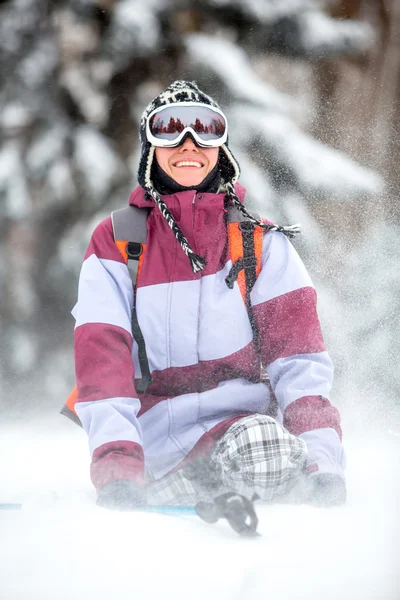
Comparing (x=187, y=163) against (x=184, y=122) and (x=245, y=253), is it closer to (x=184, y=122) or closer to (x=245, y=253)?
(x=184, y=122)

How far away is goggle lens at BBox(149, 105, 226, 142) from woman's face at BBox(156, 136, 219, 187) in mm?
39

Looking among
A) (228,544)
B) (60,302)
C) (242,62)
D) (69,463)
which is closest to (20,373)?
(60,302)

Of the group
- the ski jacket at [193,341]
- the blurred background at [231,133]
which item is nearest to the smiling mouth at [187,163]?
the ski jacket at [193,341]

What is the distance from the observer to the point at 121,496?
1.50 m

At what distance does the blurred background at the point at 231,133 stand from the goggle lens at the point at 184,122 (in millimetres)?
1678

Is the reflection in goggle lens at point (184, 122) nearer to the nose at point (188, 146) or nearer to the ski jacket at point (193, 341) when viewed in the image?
the nose at point (188, 146)

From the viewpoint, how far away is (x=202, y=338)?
6.03ft

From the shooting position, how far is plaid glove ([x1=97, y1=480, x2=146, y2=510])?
1.49 meters

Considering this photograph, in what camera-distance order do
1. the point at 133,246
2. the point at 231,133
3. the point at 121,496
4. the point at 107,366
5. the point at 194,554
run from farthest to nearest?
the point at 231,133 < the point at 133,246 < the point at 107,366 < the point at 121,496 < the point at 194,554

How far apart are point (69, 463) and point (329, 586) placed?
66.6 inches

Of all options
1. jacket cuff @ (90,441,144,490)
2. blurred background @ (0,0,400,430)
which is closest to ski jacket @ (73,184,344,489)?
jacket cuff @ (90,441,144,490)

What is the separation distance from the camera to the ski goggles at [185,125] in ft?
6.26

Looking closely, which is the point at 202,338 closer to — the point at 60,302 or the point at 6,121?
the point at 60,302

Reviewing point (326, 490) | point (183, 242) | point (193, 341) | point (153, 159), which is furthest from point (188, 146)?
point (326, 490)
